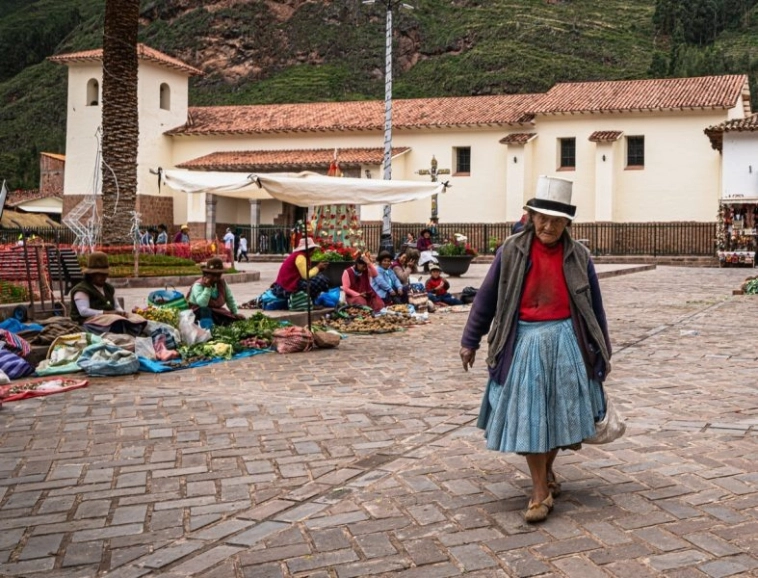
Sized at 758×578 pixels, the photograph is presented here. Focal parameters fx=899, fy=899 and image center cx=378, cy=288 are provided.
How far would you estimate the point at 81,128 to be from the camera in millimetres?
41625

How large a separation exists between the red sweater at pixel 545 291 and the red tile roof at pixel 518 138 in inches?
1343

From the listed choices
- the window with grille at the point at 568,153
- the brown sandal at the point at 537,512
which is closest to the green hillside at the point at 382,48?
the window with grille at the point at 568,153

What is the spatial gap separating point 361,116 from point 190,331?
32601mm

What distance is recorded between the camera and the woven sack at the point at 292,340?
394 inches

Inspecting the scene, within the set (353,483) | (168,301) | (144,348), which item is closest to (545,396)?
(353,483)

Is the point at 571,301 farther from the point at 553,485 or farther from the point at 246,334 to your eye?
the point at 246,334

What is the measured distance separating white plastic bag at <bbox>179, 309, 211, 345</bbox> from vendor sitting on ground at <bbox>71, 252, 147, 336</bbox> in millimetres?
458

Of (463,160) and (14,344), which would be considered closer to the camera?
(14,344)

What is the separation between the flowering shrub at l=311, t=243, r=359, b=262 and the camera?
15750mm

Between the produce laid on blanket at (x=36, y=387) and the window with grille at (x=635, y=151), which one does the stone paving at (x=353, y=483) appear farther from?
the window with grille at (x=635, y=151)

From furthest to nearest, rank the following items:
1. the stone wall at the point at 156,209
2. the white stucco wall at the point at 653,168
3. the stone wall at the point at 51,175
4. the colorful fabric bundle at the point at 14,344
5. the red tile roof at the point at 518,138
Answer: the stone wall at the point at 51,175
the stone wall at the point at 156,209
the red tile roof at the point at 518,138
the white stucco wall at the point at 653,168
the colorful fabric bundle at the point at 14,344

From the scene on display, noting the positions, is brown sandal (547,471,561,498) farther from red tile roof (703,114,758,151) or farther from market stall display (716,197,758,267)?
red tile roof (703,114,758,151)

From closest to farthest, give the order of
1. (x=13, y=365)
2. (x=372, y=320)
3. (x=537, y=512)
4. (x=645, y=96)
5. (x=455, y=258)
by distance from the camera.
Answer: (x=537, y=512) < (x=13, y=365) < (x=372, y=320) < (x=455, y=258) < (x=645, y=96)

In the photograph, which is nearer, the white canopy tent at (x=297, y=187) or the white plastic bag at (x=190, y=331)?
the white plastic bag at (x=190, y=331)
